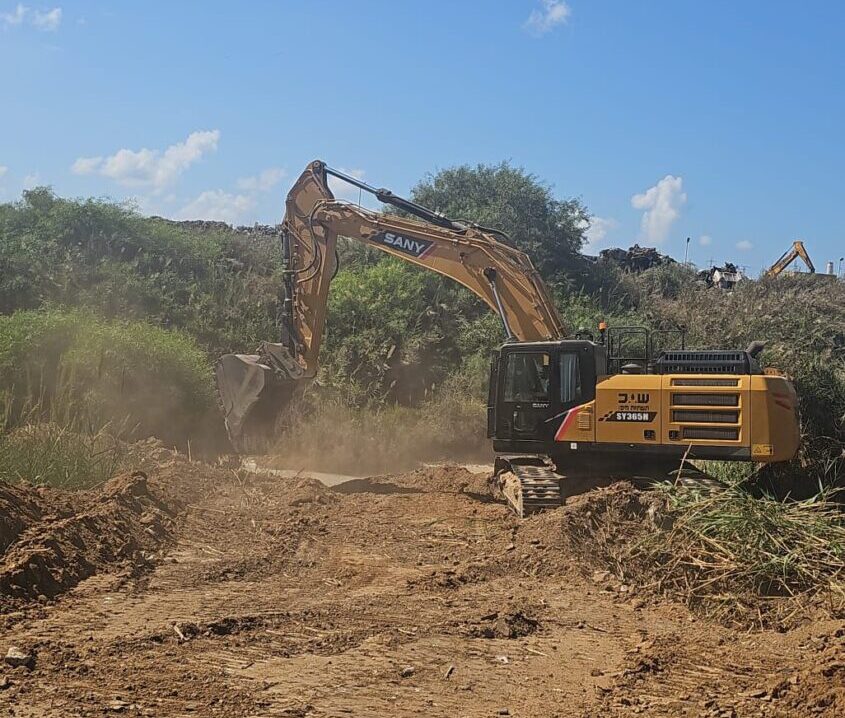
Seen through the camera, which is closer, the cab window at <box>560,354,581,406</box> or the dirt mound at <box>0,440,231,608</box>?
the dirt mound at <box>0,440,231,608</box>

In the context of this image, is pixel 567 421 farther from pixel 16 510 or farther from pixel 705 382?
pixel 16 510

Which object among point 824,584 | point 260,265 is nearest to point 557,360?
point 824,584

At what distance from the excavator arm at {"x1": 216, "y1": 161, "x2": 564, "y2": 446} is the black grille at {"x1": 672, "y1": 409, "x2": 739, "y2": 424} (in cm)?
243

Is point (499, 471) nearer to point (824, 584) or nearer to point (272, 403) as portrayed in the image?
point (272, 403)

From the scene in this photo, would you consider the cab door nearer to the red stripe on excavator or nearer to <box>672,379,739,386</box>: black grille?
the red stripe on excavator

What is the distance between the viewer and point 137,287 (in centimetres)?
2366

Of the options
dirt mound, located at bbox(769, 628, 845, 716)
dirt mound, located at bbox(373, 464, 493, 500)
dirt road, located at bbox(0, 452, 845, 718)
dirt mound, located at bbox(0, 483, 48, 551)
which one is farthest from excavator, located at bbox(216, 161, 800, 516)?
dirt mound, located at bbox(0, 483, 48, 551)

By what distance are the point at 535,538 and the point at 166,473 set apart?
5585mm

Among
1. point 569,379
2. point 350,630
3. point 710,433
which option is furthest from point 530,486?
point 350,630

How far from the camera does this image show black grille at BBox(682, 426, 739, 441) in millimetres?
9664

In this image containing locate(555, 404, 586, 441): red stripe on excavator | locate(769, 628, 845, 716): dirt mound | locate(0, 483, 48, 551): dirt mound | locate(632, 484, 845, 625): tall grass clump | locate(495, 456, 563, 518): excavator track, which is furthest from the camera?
locate(555, 404, 586, 441): red stripe on excavator

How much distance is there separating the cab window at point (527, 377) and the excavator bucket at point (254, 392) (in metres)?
3.70

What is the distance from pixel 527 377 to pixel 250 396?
4346mm

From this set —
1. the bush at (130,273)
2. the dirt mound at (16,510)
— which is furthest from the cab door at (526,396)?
the bush at (130,273)
